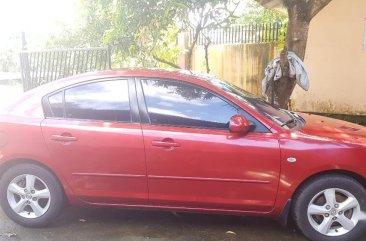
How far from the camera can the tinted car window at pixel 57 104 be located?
4.08 meters

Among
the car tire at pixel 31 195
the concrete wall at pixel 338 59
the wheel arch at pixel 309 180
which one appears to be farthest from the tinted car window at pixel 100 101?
the concrete wall at pixel 338 59

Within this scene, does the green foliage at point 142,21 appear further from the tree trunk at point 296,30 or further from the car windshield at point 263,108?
the car windshield at point 263,108

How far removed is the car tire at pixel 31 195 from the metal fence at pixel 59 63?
403cm

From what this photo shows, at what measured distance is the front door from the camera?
369 cm

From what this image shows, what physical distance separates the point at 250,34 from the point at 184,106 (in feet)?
26.5

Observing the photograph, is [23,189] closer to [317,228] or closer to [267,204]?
[267,204]

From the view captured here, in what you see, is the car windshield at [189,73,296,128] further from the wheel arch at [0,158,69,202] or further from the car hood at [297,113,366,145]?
the wheel arch at [0,158,69,202]

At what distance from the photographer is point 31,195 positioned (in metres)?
4.08

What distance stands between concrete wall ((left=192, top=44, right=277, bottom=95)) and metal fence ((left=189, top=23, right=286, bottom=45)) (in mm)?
181

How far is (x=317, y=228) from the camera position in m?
3.73

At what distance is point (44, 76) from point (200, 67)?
219 inches

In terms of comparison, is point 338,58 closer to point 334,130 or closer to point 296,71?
point 296,71

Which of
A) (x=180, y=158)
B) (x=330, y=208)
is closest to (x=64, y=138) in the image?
(x=180, y=158)

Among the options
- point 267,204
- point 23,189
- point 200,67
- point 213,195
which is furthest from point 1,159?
point 200,67
